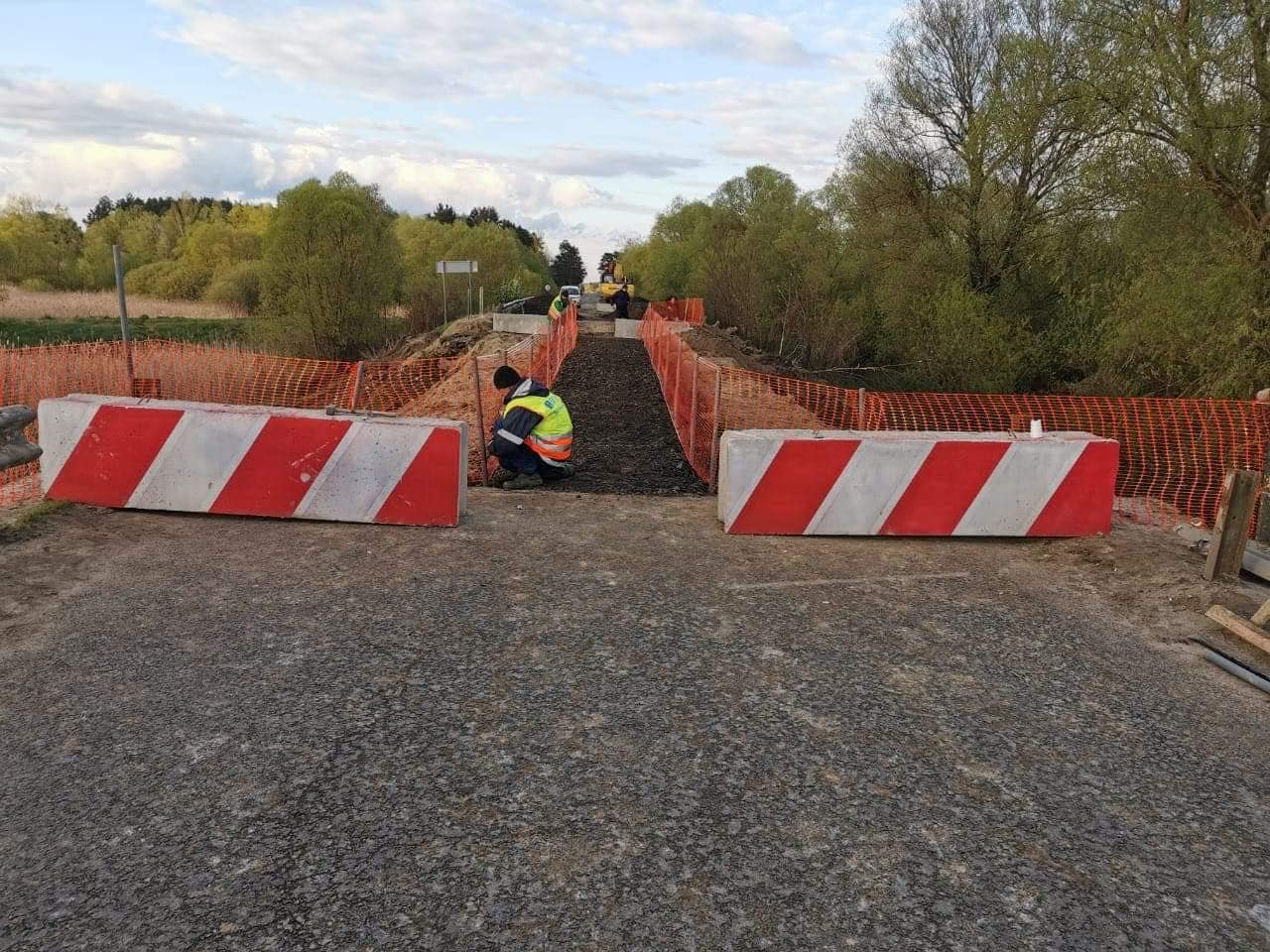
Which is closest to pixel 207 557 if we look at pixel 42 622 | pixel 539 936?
pixel 42 622

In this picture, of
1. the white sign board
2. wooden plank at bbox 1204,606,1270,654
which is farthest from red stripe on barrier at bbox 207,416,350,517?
the white sign board

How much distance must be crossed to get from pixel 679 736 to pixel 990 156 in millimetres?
25274

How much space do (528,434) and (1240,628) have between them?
597 centimetres

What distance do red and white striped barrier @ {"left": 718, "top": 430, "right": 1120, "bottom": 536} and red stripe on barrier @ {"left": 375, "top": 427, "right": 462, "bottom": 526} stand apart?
2.29 m

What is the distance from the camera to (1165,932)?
8.75 feet

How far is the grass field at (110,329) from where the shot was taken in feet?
124

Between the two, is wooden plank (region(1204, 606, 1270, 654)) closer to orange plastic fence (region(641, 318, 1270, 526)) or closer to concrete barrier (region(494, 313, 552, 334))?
orange plastic fence (region(641, 318, 1270, 526))

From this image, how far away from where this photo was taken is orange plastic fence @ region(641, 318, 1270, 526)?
8977 mm

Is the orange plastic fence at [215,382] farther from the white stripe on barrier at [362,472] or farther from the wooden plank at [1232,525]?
the wooden plank at [1232,525]

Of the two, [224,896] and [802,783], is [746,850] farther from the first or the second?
[224,896]

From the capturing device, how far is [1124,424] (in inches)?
444

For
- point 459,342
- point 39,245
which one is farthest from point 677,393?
point 39,245

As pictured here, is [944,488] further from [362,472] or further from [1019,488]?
[362,472]

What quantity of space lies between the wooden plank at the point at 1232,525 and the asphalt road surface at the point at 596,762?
0.95m
